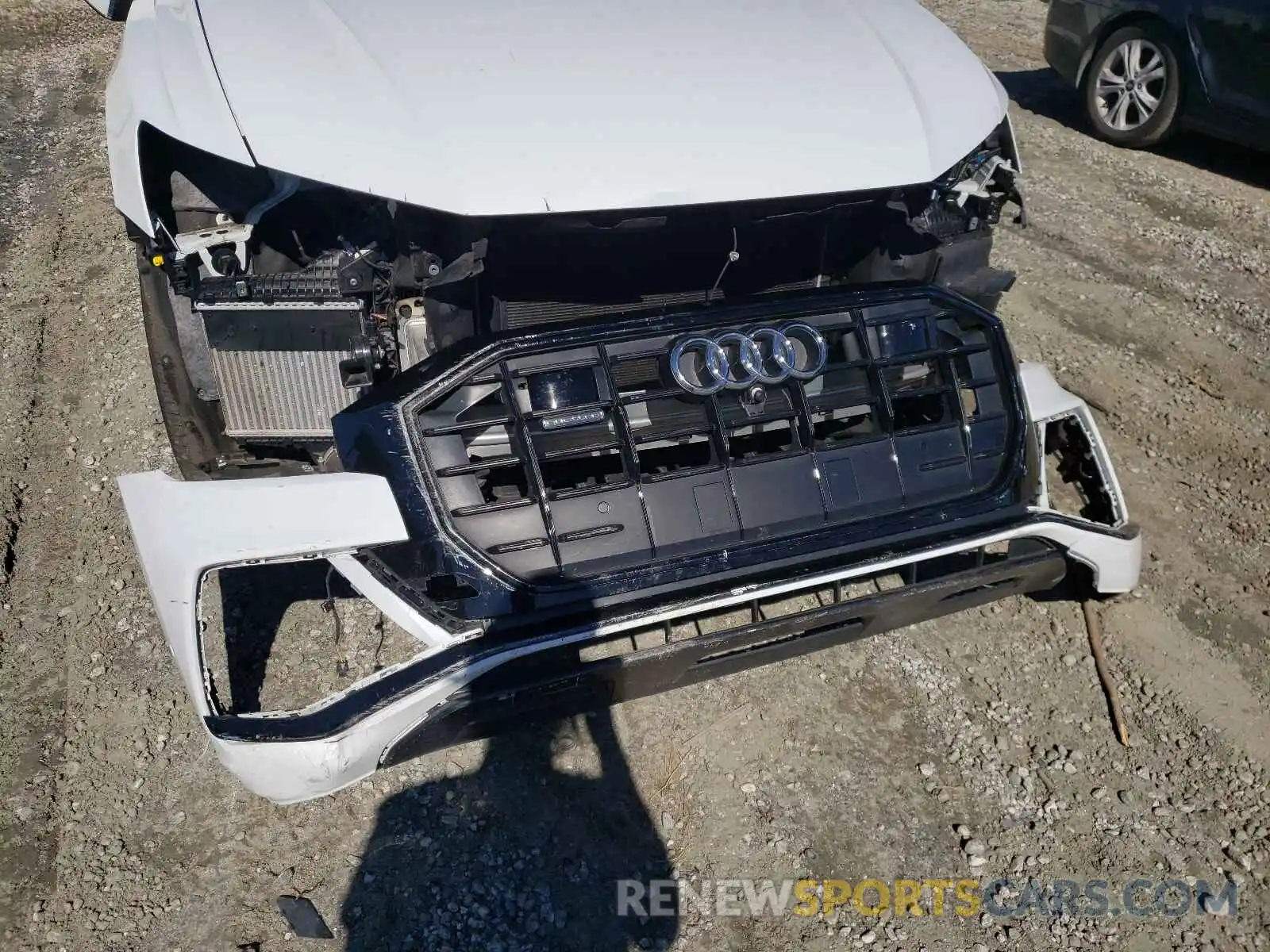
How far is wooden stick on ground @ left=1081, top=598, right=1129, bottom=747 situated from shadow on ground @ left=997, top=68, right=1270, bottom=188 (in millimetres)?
3936

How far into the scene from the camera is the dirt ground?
224 cm

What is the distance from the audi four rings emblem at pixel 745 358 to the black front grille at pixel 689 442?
4cm

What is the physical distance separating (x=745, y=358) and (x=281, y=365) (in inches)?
48.6

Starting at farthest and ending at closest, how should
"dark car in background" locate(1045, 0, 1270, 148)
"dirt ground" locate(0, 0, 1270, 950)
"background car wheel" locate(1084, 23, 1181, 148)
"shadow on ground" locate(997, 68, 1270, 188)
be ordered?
"shadow on ground" locate(997, 68, 1270, 188), "background car wheel" locate(1084, 23, 1181, 148), "dark car in background" locate(1045, 0, 1270, 148), "dirt ground" locate(0, 0, 1270, 950)

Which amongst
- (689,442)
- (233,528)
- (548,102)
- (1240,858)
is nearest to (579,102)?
(548,102)

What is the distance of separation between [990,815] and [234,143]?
2.60 metres

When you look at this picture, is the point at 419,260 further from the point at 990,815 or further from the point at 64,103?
the point at 64,103

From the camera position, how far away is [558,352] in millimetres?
2229

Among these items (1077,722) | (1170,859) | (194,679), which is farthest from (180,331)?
(1170,859)

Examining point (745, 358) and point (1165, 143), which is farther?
point (1165, 143)

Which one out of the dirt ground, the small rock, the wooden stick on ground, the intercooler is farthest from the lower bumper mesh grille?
the small rock

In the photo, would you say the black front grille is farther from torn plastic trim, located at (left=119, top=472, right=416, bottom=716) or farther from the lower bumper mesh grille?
the lower bumper mesh grille

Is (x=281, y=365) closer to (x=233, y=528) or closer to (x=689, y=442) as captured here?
(x=233, y=528)

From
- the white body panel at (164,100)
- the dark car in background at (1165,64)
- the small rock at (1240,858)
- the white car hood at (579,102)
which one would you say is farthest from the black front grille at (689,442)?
the dark car in background at (1165,64)
